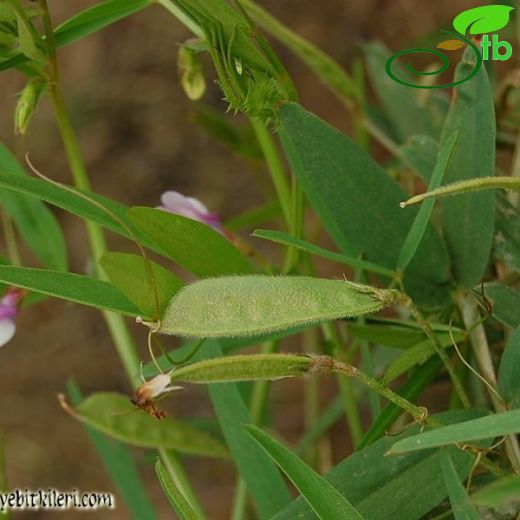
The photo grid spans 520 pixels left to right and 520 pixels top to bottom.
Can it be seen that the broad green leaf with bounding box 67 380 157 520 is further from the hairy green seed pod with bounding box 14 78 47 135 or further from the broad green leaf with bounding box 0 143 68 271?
the hairy green seed pod with bounding box 14 78 47 135

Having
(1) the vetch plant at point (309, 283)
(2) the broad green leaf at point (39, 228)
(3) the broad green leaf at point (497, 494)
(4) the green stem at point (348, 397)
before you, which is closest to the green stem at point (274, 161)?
(1) the vetch plant at point (309, 283)

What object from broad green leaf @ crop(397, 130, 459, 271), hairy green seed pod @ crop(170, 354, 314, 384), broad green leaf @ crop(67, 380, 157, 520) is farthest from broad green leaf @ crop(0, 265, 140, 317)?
broad green leaf @ crop(67, 380, 157, 520)

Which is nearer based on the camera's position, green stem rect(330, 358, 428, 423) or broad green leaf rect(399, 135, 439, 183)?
green stem rect(330, 358, 428, 423)

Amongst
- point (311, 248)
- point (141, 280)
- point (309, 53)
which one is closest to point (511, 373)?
point (311, 248)

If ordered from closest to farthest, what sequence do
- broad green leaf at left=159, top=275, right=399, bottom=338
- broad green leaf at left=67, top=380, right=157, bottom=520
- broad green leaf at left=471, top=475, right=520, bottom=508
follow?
broad green leaf at left=471, top=475, right=520, bottom=508
broad green leaf at left=159, top=275, right=399, bottom=338
broad green leaf at left=67, top=380, right=157, bottom=520

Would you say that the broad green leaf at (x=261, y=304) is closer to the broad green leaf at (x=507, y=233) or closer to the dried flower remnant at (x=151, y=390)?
the dried flower remnant at (x=151, y=390)

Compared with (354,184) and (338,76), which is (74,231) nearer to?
(338,76)

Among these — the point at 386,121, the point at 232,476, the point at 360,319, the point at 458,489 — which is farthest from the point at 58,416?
the point at 458,489
